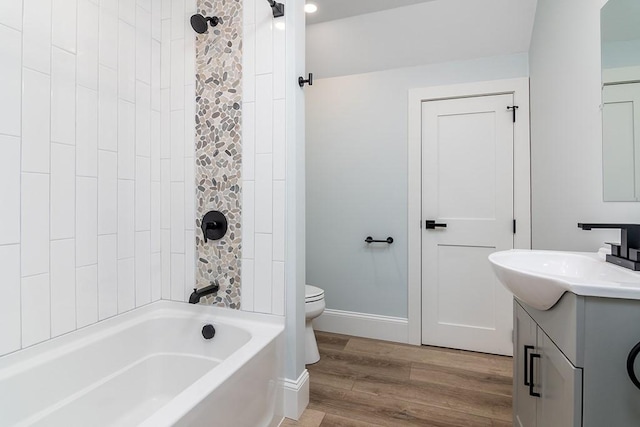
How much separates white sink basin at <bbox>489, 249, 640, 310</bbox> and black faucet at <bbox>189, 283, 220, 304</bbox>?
4.55ft

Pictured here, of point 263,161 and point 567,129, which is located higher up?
point 567,129

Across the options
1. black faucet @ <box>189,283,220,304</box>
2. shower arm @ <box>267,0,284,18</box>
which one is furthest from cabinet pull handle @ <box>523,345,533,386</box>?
shower arm @ <box>267,0,284,18</box>

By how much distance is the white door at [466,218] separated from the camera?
234cm

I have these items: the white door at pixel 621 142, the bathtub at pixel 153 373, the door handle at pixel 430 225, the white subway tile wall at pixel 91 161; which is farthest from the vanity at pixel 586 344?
the white subway tile wall at pixel 91 161

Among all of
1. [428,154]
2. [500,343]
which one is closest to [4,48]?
[428,154]

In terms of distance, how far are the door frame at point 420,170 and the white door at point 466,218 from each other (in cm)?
4

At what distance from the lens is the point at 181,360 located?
1694mm

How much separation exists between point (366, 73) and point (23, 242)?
8.18ft

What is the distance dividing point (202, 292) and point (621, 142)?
2039mm

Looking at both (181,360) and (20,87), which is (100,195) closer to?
(20,87)

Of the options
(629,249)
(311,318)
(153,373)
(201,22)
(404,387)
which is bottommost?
(404,387)

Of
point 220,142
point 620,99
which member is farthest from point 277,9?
point 620,99

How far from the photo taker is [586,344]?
0.77 metres

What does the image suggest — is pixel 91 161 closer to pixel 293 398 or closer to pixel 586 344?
pixel 293 398
